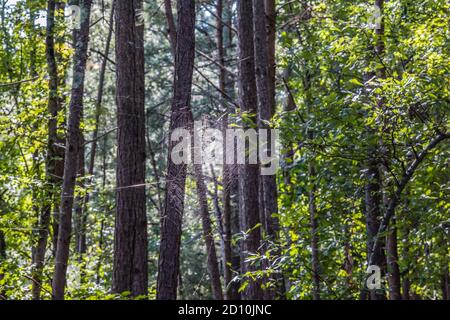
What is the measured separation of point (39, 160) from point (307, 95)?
5.65m

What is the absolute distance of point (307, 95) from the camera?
1102cm

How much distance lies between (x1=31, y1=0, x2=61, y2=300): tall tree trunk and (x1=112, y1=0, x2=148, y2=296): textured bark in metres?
1.55

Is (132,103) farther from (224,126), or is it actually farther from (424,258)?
(424,258)

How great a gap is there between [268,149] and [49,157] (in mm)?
4533

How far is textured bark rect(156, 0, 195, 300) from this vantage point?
8.62 m

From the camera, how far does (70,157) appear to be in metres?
9.90

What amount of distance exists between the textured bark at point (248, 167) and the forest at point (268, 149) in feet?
0.08

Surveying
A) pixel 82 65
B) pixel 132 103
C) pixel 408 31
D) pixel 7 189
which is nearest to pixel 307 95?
pixel 408 31

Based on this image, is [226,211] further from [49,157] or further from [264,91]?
[264,91]

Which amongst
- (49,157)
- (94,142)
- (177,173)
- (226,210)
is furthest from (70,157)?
(94,142)

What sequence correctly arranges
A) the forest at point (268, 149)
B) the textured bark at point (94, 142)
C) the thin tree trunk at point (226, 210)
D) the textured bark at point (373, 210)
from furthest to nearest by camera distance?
the textured bark at point (94, 142) → the thin tree trunk at point (226, 210) → the textured bark at point (373, 210) → the forest at point (268, 149)

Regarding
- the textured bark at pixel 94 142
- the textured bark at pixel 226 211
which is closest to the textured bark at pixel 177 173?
the textured bark at pixel 226 211

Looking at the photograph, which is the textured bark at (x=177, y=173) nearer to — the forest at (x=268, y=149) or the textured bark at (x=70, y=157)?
the forest at (x=268, y=149)

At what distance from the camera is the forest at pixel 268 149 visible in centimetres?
850
